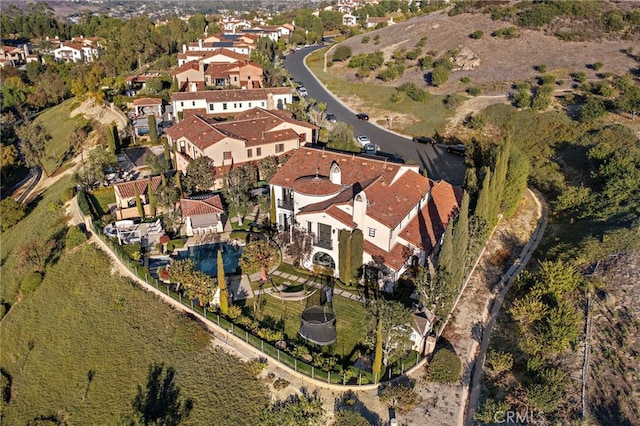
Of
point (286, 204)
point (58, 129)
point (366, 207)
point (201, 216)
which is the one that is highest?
point (366, 207)

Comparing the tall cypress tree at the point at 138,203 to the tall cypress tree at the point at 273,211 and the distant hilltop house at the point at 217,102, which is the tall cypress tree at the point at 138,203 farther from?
the distant hilltop house at the point at 217,102

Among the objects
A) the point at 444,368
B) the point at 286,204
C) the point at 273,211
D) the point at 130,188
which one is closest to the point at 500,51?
the point at 286,204

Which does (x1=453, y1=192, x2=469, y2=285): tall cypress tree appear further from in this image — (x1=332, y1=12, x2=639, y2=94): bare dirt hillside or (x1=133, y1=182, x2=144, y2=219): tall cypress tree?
(x1=332, y1=12, x2=639, y2=94): bare dirt hillside

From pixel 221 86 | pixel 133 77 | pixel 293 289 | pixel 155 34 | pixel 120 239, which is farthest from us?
pixel 155 34

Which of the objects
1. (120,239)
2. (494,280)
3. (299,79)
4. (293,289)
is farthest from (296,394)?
(299,79)

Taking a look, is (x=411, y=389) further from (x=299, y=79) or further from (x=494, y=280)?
(x=299, y=79)

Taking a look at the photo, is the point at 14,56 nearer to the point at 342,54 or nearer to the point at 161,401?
the point at 342,54
